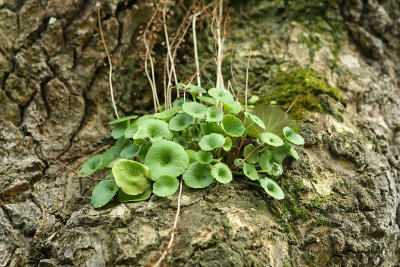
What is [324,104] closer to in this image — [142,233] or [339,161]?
[339,161]

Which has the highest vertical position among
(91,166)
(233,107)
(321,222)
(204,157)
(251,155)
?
(233,107)

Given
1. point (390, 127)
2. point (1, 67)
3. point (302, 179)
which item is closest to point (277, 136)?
point (302, 179)

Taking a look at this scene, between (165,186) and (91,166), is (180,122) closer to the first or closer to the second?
(165,186)

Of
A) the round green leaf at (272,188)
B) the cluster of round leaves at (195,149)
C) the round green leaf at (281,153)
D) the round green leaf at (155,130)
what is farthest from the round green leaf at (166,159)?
the round green leaf at (281,153)

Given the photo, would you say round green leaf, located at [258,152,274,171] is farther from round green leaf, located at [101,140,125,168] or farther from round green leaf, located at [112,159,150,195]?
round green leaf, located at [101,140,125,168]

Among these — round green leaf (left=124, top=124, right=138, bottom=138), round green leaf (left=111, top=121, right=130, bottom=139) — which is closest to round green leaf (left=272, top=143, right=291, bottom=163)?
round green leaf (left=124, top=124, right=138, bottom=138)

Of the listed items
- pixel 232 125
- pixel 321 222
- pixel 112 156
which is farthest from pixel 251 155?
pixel 112 156
